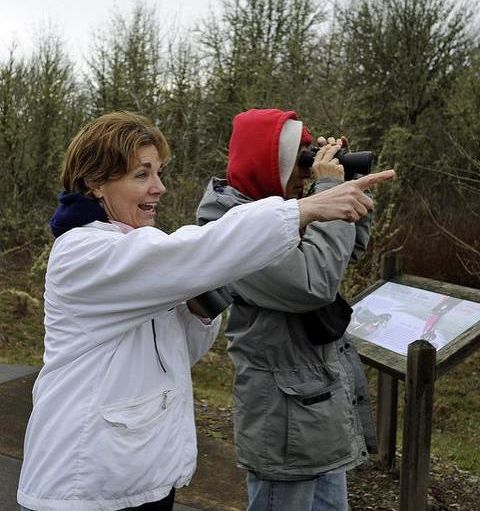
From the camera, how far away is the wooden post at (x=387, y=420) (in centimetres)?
402

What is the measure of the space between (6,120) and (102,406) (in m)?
13.5

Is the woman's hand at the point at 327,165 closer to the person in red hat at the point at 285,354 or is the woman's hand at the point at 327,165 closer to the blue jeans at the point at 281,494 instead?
the person in red hat at the point at 285,354

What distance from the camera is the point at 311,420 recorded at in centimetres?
195

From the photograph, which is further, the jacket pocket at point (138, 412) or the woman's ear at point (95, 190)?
the woman's ear at point (95, 190)

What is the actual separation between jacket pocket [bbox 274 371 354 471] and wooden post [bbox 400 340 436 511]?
0.82m

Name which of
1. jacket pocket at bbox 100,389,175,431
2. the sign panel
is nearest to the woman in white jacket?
jacket pocket at bbox 100,389,175,431

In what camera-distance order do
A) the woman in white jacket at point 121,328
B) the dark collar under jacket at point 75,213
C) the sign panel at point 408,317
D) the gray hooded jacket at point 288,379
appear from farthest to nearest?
the sign panel at point 408,317
the gray hooded jacket at point 288,379
the dark collar under jacket at point 75,213
the woman in white jacket at point 121,328

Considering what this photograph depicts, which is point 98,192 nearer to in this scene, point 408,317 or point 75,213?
point 75,213

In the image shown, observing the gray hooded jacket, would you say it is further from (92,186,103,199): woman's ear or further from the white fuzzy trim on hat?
(92,186,103,199): woman's ear

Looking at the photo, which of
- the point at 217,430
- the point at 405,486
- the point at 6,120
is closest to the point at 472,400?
the point at 217,430

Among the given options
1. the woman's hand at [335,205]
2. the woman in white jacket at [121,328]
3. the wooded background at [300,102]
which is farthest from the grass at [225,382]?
the woman's hand at [335,205]

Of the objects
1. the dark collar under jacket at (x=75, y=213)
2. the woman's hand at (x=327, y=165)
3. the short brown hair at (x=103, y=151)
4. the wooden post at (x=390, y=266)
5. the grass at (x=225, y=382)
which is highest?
the short brown hair at (x=103, y=151)

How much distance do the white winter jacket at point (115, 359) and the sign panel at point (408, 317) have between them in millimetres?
1758

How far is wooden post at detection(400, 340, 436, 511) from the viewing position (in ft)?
8.87
